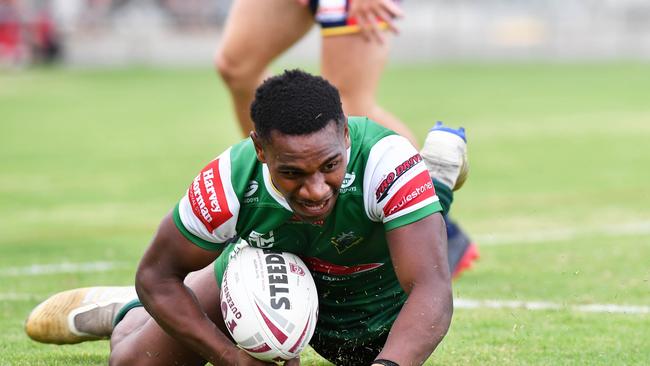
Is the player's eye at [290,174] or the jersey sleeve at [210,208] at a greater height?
the player's eye at [290,174]

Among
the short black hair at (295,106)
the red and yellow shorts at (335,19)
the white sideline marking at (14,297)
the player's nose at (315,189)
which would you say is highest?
the short black hair at (295,106)

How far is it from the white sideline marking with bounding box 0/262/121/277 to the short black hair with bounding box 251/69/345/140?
346 centimetres

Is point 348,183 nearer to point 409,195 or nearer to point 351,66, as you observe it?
point 409,195

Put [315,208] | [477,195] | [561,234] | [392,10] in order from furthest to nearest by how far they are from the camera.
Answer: [477,195]
[561,234]
[392,10]
[315,208]

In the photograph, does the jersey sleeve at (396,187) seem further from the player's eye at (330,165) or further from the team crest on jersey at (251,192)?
the team crest on jersey at (251,192)

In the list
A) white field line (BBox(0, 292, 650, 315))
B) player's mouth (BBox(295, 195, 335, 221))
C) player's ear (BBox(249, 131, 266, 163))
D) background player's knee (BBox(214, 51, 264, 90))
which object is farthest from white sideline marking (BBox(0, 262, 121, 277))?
player's mouth (BBox(295, 195, 335, 221))

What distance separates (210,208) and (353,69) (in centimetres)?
254

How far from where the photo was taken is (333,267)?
4.80 m

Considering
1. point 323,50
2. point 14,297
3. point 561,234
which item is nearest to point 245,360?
point 14,297

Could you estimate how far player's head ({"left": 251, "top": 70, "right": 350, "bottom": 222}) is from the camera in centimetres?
417

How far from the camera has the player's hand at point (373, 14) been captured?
6.39 m

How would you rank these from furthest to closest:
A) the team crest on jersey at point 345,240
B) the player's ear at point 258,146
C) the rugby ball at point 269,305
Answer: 1. the team crest on jersey at point 345,240
2. the rugby ball at point 269,305
3. the player's ear at point 258,146

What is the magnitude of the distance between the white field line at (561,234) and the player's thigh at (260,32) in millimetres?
2244

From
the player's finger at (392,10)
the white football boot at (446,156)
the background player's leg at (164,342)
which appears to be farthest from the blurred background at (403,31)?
the background player's leg at (164,342)
